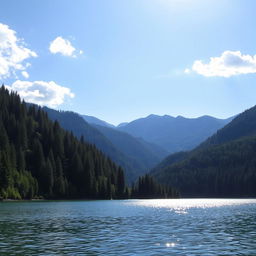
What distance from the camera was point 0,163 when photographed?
162125 millimetres

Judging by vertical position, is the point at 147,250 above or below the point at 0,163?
below

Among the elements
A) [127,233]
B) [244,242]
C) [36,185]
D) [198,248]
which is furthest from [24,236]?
[36,185]

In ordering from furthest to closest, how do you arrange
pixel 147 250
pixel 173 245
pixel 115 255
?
pixel 173 245 → pixel 147 250 → pixel 115 255

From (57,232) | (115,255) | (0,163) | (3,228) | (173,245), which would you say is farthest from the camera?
(0,163)

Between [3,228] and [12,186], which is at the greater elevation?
[12,186]

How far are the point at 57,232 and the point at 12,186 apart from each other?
121 m

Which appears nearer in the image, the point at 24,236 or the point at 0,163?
the point at 24,236

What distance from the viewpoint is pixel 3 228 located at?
199 ft

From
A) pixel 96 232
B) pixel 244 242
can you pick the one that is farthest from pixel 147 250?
pixel 96 232

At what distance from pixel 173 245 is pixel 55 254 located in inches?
517

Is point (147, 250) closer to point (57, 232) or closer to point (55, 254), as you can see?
point (55, 254)

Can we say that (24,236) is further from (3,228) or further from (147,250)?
(147,250)

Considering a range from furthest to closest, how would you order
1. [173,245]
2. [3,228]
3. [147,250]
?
[3,228] < [173,245] < [147,250]

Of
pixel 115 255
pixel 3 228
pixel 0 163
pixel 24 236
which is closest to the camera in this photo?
pixel 115 255
